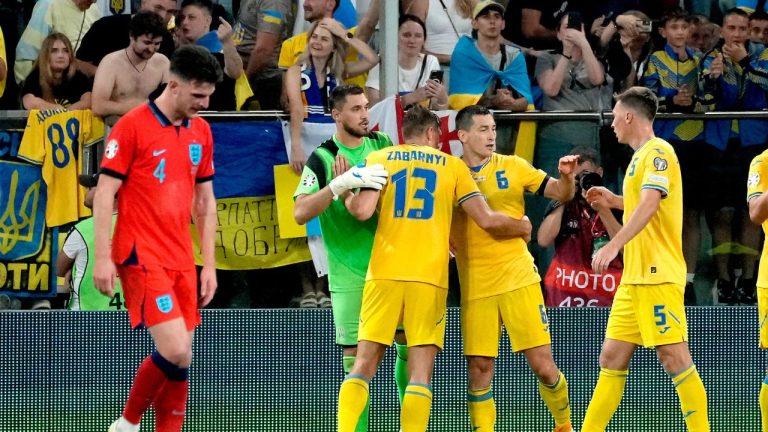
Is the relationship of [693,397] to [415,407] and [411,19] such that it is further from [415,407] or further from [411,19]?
[411,19]

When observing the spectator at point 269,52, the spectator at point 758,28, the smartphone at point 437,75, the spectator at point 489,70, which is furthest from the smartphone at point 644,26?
the spectator at point 269,52

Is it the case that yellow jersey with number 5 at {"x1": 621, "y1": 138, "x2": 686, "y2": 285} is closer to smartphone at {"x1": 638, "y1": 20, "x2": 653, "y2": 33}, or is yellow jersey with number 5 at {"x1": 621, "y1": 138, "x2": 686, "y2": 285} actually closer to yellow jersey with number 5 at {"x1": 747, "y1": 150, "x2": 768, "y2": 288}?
yellow jersey with number 5 at {"x1": 747, "y1": 150, "x2": 768, "y2": 288}

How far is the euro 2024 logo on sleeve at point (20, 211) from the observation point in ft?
31.1

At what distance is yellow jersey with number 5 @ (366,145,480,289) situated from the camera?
7301mm

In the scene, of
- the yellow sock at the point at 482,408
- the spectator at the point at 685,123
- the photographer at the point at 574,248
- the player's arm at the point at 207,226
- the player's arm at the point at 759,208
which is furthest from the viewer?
the spectator at the point at 685,123

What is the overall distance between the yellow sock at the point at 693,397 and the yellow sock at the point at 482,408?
109cm

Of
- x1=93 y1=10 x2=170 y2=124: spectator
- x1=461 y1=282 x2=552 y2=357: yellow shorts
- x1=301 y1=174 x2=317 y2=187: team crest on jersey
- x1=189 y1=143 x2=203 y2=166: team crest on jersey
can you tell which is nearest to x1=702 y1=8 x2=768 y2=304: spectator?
x1=461 y1=282 x2=552 y2=357: yellow shorts

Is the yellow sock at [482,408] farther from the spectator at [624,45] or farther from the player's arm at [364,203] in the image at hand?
the spectator at [624,45]

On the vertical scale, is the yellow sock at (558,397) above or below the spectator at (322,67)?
below

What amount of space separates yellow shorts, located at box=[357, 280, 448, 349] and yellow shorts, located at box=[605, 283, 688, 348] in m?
1.17

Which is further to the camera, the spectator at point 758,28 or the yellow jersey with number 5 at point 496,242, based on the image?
the spectator at point 758,28

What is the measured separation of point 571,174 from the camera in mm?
7664

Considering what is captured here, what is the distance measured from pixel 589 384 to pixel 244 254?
2722 millimetres

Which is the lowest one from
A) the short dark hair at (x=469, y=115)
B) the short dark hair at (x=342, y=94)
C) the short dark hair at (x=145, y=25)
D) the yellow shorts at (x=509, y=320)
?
the yellow shorts at (x=509, y=320)
